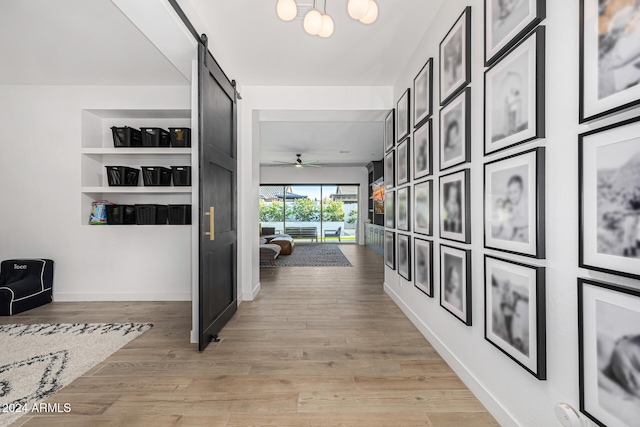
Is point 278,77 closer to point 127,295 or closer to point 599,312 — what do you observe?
point 127,295

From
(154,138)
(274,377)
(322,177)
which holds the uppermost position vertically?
(322,177)

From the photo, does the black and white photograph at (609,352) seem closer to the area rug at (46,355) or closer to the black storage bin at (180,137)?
the area rug at (46,355)

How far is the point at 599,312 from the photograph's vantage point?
102cm

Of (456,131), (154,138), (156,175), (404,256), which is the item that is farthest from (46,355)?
(456,131)

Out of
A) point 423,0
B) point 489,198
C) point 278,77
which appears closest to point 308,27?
point 423,0

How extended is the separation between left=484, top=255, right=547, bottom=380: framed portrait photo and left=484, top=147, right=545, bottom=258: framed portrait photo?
0.10 metres

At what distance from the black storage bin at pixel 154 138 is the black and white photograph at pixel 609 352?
13.4 ft

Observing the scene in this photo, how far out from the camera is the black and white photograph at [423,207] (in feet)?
8.20

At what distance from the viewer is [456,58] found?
6.68ft

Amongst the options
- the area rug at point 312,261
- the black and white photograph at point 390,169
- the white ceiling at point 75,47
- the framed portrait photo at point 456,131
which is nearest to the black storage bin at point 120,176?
the white ceiling at point 75,47

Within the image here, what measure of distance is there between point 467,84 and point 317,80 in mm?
2169

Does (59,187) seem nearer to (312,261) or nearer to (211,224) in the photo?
(211,224)

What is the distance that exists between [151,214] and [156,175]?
0.49m

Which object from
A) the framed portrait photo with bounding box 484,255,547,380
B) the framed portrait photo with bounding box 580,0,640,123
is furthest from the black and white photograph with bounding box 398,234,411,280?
the framed portrait photo with bounding box 580,0,640,123
